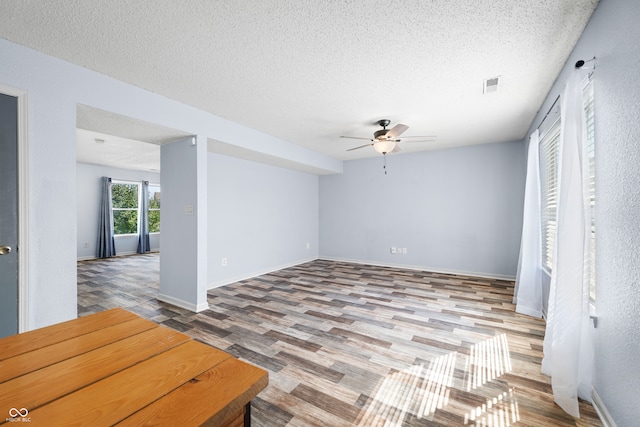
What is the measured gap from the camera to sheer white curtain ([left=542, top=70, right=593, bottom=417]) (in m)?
1.65

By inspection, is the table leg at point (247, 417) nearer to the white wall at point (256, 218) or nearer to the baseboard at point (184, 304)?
the baseboard at point (184, 304)

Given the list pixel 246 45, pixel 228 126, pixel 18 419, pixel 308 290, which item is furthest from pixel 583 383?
pixel 228 126

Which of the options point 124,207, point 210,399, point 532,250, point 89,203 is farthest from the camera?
point 124,207

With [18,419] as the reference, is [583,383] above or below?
below

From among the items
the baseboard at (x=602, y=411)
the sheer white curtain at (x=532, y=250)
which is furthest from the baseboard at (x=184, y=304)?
the sheer white curtain at (x=532, y=250)

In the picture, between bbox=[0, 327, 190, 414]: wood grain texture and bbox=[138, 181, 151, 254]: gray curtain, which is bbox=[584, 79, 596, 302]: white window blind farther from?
bbox=[138, 181, 151, 254]: gray curtain

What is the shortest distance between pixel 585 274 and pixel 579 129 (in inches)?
36.9

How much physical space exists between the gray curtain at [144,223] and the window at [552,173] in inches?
364

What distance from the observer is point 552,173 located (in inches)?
116

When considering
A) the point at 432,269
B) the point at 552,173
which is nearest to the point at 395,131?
the point at 552,173

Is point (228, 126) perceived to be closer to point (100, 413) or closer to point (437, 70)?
point (437, 70)

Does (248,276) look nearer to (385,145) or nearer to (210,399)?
(385,145)

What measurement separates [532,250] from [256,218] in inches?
168

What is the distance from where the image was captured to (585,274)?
1680 mm
